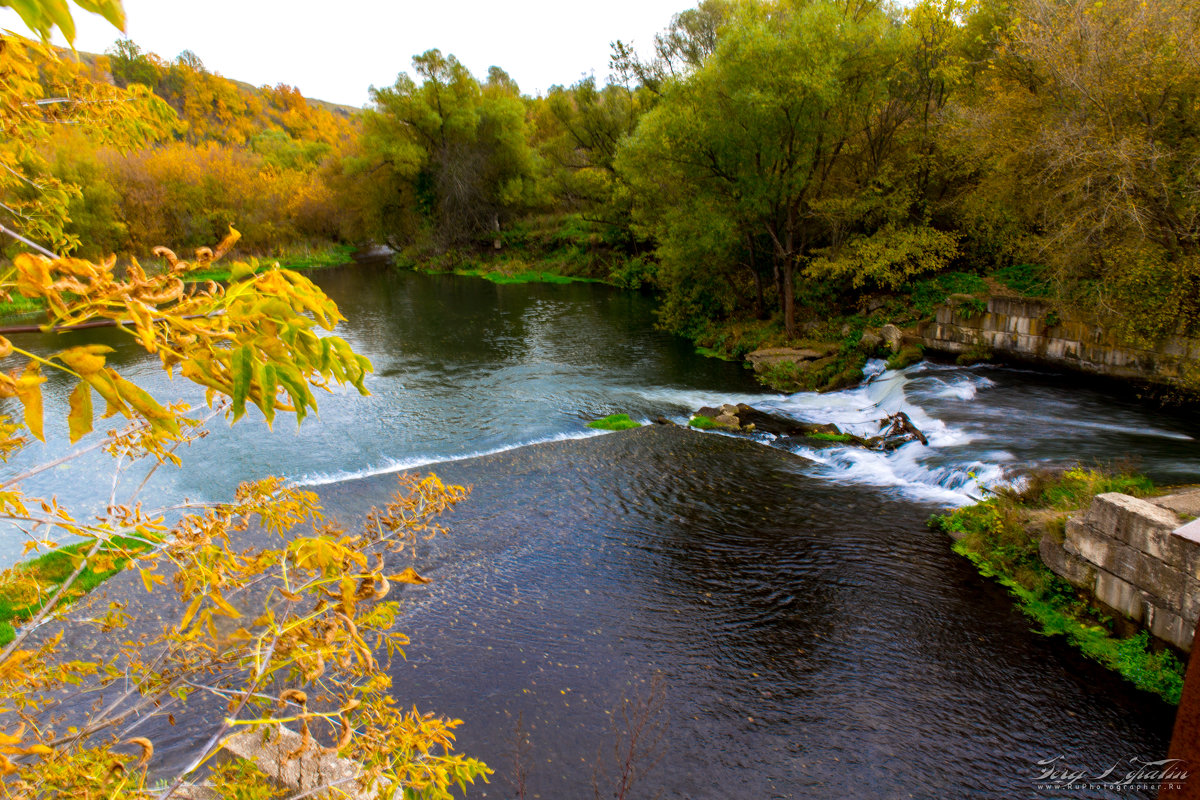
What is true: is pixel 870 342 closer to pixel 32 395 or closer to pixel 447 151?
pixel 32 395

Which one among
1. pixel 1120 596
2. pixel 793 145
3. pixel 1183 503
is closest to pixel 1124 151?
pixel 793 145

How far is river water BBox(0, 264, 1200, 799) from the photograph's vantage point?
6.45 metres

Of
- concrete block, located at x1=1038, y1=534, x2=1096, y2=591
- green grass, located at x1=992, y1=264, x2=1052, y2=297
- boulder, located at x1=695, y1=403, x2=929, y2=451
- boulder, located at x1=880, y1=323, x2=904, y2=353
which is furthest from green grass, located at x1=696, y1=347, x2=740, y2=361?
concrete block, located at x1=1038, y1=534, x2=1096, y2=591

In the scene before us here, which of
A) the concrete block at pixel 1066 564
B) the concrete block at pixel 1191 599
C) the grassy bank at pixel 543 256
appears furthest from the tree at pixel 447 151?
the concrete block at pixel 1191 599

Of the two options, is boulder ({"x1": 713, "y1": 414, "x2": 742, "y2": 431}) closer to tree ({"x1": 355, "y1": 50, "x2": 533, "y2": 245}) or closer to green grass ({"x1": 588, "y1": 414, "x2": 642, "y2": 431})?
green grass ({"x1": 588, "y1": 414, "x2": 642, "y2": 431})

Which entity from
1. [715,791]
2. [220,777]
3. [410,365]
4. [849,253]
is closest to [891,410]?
[849,253]

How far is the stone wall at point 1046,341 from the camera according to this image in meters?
14.7

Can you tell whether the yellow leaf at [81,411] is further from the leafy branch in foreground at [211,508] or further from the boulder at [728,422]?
the boulder at [728,422]

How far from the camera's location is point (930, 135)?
20094 millimetres

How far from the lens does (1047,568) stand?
346 inches

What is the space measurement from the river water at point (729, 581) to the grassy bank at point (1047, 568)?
268mm

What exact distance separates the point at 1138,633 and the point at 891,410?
8.83 meters

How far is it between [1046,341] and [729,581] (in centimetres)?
1311

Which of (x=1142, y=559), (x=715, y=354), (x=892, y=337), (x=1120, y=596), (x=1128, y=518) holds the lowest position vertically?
(x=1120, y=596)
